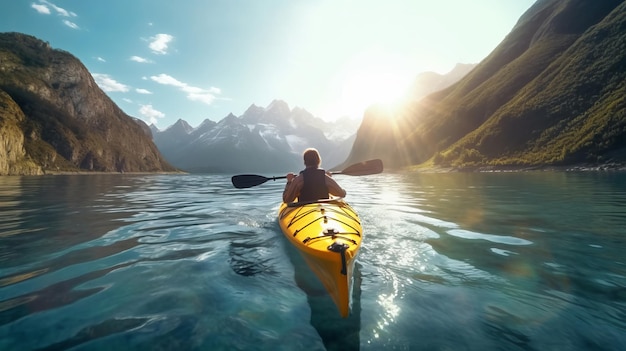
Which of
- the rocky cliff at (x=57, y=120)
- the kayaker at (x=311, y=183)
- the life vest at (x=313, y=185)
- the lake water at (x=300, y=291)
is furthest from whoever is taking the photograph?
the rocky cliff at (x=57, y=120)

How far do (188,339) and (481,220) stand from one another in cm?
1188

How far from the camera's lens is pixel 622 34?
78188 mm

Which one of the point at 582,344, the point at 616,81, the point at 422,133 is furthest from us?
the point at 422,133

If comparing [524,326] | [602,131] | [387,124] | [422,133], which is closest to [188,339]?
[524,326]

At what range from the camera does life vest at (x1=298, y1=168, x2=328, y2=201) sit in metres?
8.78

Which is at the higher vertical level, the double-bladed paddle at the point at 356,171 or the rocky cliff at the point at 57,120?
the rocky cliff at the point at 57,120

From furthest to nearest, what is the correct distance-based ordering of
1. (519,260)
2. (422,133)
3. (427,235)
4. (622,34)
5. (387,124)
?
1. (387,124)
2. (422,133)
3. (622,34)
4. (427,235)
5. (519,260)

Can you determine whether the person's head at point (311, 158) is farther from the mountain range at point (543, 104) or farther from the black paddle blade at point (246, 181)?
the mountain range at point (543, 104)

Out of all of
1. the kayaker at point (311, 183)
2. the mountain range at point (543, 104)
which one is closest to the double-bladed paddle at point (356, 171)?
the kayaker at point (311, 183)

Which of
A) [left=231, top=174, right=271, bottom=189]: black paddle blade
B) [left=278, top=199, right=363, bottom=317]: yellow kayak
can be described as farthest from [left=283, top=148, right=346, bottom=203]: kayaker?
[left=231, top=174, right=271, bottom=189]: black paddle blade

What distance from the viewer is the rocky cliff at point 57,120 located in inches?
3546

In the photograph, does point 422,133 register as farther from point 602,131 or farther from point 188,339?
point 188,339

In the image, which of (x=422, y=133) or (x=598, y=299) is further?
(x=422, y=133)

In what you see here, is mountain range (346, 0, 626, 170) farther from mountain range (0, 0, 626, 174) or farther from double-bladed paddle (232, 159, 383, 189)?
double-bladed paddle (232, 159, 383, 189)
